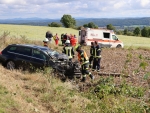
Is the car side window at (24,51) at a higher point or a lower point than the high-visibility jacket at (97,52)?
higher

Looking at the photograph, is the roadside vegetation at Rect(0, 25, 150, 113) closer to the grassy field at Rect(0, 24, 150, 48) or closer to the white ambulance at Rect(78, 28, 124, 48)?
the white ambulance at Rect(78, 28, 124, 48)

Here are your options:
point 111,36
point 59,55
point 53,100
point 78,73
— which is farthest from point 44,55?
point 111,36

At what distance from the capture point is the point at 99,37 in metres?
27.1

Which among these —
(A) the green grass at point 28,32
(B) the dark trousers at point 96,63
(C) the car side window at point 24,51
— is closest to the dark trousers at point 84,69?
(B) the dark trousers at point 96,63

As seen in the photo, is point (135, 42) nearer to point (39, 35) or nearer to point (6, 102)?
point (39, 35)

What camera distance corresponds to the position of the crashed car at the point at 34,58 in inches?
454

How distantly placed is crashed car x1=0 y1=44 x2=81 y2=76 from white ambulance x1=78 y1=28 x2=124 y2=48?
14192 millimetres

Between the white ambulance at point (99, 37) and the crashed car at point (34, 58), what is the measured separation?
1419 centimetres

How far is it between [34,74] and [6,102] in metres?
3.48

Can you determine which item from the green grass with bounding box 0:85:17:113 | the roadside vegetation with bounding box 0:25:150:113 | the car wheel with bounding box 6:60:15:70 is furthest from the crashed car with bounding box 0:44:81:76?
the green grass with bounding box 0:85:17:113

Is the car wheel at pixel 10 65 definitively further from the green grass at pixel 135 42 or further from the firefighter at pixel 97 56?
the green grass at pixel 135 42

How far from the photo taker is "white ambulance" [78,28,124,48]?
26.7m

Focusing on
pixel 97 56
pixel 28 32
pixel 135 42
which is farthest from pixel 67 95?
pixel 28 32

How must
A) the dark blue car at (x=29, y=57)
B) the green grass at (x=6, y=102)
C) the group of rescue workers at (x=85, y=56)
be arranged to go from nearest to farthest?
1. the green grass at (x=6, y=102)
2. the group of rescue workers at (x=85, y=56)
3. the dark blue car at (x=29, y=57)
